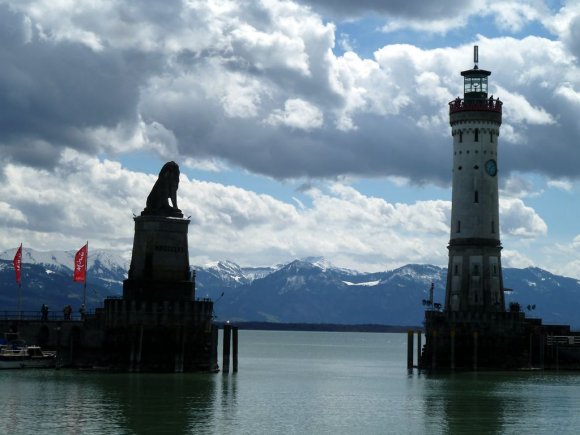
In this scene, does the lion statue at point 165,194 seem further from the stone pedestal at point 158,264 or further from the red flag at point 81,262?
the red flag at point 81,262

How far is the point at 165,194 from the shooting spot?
10156cm

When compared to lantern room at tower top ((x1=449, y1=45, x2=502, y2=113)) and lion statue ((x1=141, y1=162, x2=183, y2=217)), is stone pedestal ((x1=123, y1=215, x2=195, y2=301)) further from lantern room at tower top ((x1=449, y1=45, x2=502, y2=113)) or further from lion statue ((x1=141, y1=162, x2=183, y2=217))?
lantern room at tower top ((x1=449, y1=45, x2=502, y2=113))

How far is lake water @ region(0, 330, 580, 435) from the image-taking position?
6919 cm

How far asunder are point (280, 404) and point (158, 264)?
69.3 feet

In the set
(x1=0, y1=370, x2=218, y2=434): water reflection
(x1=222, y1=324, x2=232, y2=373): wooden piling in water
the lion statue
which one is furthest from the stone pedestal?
(x1=0, y1=370, x2=218, y2=434): water reflection

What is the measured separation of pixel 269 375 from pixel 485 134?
117 feet

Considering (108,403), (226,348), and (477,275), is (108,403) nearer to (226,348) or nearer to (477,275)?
(226,348)

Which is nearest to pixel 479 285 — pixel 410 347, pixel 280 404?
pixel 410 347

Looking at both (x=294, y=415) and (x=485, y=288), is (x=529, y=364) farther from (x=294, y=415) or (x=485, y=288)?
(x=294, y=415)

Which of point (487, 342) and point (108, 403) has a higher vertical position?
point (487, 342)

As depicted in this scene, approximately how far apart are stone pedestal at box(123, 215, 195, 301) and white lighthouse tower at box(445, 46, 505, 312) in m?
33.6

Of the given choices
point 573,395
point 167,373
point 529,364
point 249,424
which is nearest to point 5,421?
point 249,424

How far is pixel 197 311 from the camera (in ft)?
324

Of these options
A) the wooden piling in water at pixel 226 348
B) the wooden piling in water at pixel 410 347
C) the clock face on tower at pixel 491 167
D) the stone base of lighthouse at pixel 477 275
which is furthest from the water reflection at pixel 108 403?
the clock face on tower at pixel 491 167
